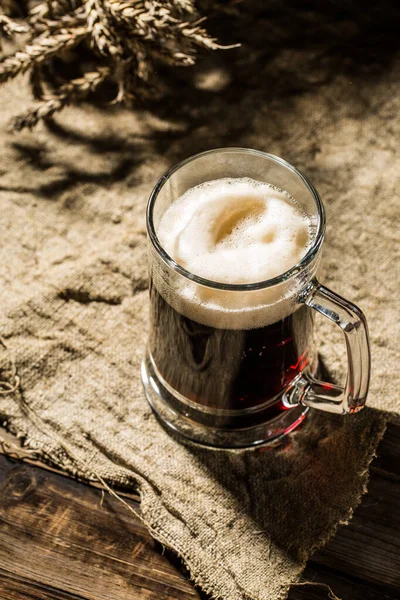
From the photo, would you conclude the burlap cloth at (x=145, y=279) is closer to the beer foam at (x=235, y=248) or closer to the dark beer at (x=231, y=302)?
the dark beer at (x=231, y=302)

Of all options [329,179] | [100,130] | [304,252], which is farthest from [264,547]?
[100,130]

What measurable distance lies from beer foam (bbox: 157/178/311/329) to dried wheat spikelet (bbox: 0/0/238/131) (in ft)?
1.28

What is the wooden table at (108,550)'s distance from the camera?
93 cm

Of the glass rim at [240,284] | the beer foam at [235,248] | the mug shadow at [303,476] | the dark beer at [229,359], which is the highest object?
the glass rim at [240,284]

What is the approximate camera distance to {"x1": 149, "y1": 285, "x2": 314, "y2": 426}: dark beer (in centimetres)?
87

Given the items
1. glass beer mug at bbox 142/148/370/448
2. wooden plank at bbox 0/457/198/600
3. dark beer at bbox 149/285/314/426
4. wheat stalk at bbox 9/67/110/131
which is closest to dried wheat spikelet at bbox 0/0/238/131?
wheat stalk at bbox 9/67/110/131

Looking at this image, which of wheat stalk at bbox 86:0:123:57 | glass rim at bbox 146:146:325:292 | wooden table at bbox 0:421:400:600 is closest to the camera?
glass rim at bbox 146:146:325:292

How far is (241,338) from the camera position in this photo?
860 mm

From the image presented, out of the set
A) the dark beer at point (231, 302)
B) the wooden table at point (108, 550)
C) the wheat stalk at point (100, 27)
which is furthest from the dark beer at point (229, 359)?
the wheat stalk at point (100, 27)

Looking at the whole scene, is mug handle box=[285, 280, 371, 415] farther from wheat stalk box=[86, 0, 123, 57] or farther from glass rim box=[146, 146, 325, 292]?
wheat stalk box=[86, 0, 123, 57]

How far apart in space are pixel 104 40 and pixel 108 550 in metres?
0.75

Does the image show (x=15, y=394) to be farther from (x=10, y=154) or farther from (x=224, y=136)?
(x=224, y=136)

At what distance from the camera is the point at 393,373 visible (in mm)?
1082

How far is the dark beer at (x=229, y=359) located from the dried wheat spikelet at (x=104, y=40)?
0.47 meters
